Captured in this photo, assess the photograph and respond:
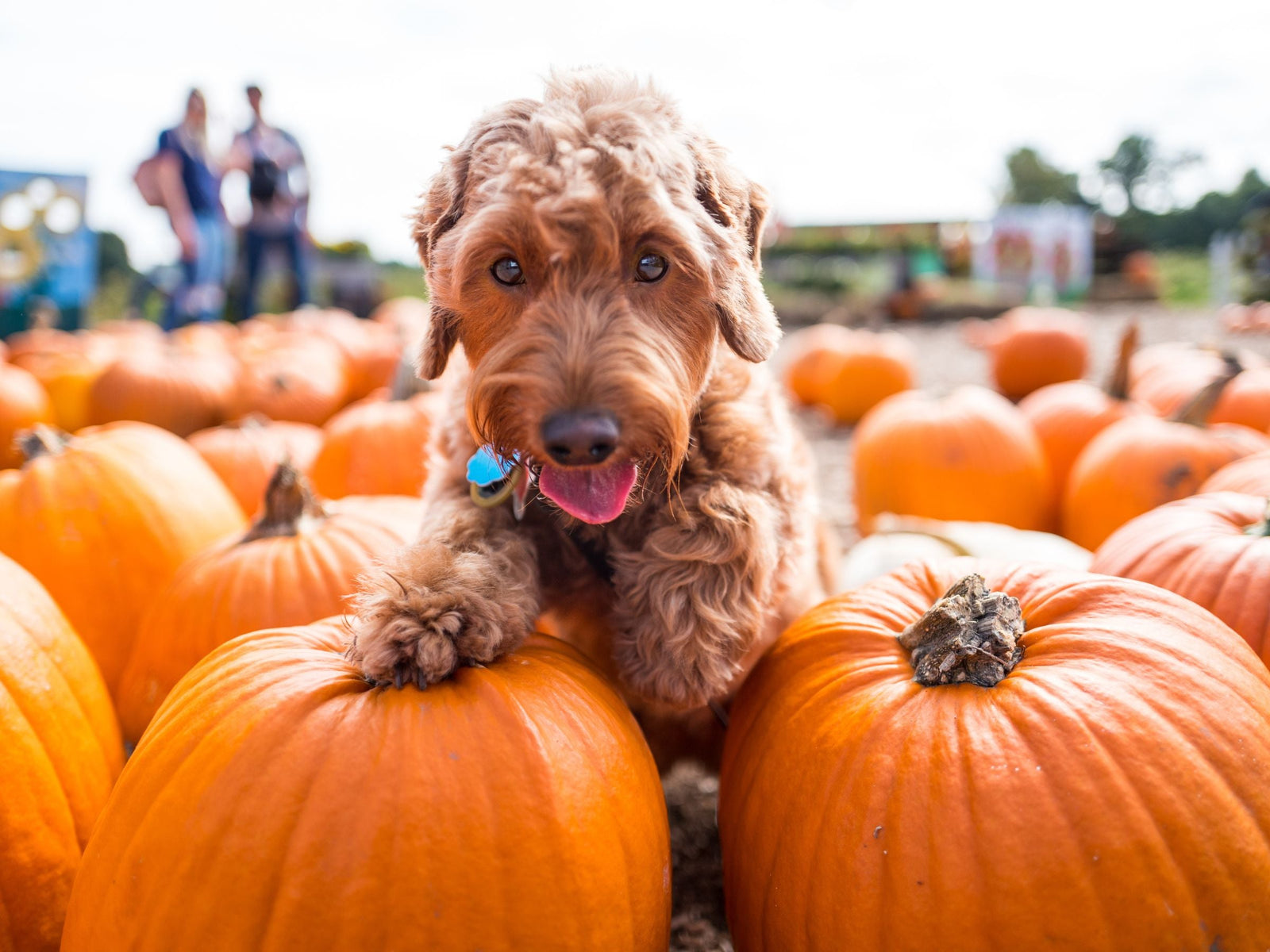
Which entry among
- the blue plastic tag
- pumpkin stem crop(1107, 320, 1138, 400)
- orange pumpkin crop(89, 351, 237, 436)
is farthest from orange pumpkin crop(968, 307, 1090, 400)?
the blue plastic tag

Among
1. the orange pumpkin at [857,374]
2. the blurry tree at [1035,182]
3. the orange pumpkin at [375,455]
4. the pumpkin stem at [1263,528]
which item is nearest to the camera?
the pumpkin stem at [1263,528]

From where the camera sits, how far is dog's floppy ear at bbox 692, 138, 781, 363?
2289 millimetres

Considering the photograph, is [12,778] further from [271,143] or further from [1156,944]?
[271,143]

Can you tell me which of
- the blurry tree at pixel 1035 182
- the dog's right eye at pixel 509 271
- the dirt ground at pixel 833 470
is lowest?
the dirt ground at pixel 833 470

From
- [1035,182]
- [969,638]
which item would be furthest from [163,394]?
[1035,182]

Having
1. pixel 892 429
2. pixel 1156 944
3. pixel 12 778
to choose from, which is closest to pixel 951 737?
pixel 1156 944

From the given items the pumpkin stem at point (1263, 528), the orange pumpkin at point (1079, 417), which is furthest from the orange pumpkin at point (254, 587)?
the orange pumpkin at point (1079, 417)

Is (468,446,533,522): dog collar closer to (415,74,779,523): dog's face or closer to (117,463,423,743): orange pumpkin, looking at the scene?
(415,74,779,523): dog's face

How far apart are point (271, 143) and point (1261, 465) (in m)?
12.8

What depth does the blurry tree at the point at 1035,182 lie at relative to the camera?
189 ft

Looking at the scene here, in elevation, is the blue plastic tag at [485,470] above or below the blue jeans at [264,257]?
below

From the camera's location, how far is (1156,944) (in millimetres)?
1687

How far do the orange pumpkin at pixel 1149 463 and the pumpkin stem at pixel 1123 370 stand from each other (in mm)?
843

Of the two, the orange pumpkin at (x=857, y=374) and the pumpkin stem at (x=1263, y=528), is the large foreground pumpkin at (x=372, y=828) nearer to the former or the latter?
the pumpkin stem at (x=1263, y=528)
